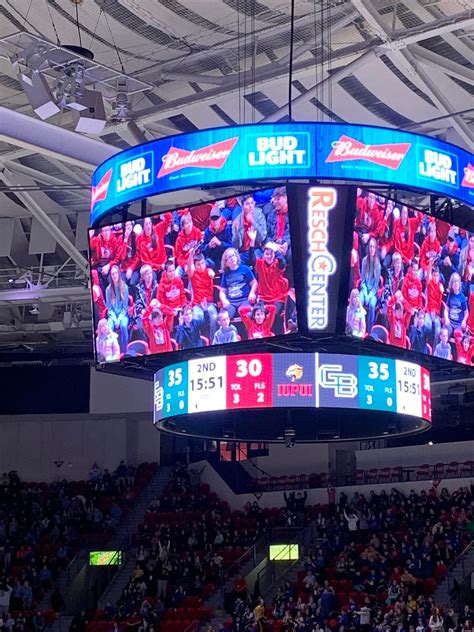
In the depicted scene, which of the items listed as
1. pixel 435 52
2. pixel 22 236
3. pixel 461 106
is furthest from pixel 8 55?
pixel 22 236

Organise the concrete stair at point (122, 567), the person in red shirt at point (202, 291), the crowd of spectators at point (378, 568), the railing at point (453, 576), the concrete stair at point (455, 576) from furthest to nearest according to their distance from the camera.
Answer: the concrete stair at point (122, 567), the concrete stair at point (455, 576), the railing at point (453, 576), the crowd of spectators at point (378, 568), the person in red shirt at point (202, 291)

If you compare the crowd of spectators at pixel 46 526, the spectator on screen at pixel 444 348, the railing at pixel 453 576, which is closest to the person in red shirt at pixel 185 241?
the spectator on screen at pixel 444 348

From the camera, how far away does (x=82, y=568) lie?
→ 3497 cm

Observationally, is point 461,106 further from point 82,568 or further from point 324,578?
point 82,568

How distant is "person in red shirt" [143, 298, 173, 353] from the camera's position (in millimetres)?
18078

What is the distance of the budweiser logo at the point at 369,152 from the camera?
17.5 m

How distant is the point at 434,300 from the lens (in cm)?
1822

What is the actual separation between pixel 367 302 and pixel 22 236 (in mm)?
15699

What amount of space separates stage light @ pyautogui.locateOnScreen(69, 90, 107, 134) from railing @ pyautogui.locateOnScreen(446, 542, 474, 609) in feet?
48.7

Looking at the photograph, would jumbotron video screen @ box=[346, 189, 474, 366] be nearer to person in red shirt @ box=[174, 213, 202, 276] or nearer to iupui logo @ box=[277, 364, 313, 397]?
iupui logo @ box=[277, 364, 313, 397]

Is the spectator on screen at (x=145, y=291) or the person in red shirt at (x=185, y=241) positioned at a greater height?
the person in red shirt at (x=185, y=241)

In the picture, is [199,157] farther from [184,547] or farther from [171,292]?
[184,547]

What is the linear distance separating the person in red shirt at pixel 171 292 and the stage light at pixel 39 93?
10.2ft

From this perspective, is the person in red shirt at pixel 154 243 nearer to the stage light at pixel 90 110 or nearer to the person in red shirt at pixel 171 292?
the person in red shirt at pixel 171 292
